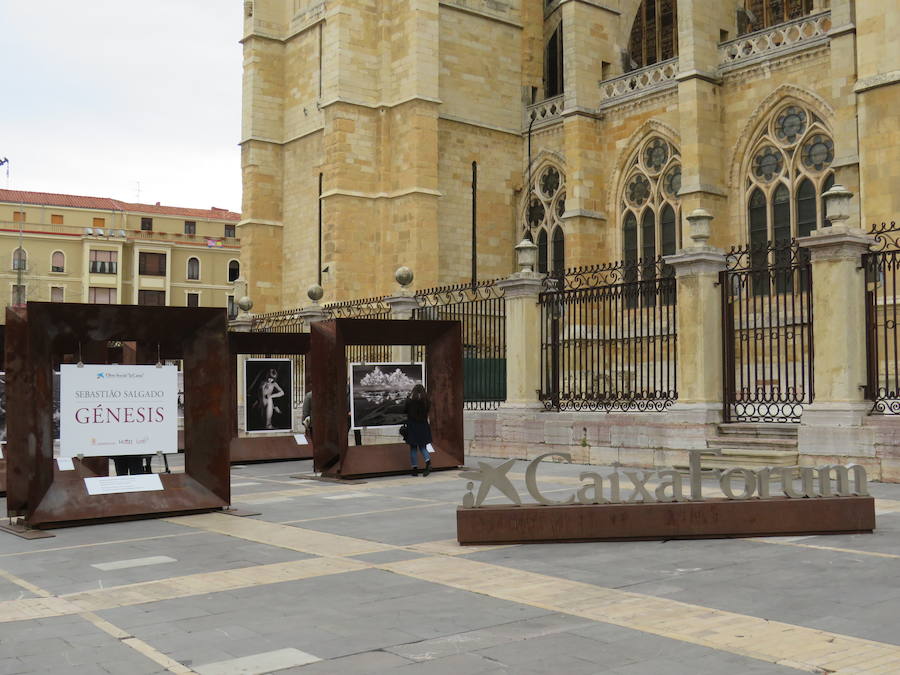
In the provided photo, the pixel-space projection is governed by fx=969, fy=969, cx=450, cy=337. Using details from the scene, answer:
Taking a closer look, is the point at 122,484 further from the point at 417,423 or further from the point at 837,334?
the point at 837,334

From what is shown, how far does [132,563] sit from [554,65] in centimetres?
2947

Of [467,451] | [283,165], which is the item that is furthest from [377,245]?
[467,451]

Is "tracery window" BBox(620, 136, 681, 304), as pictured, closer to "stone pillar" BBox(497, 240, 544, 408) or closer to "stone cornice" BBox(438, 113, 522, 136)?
"stone cornice" BBox(438, 113, 522, 136)

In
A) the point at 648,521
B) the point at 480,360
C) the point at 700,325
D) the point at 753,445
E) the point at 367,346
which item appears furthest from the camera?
the point at 367,346

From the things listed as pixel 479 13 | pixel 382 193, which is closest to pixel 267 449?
pixel 382 193

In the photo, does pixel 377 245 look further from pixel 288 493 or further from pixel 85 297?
pixel 85 297

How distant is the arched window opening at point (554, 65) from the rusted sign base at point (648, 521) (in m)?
27.3

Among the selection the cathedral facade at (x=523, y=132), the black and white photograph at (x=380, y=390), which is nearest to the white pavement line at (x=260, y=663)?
the black and white photograph at (x=380, y=390)

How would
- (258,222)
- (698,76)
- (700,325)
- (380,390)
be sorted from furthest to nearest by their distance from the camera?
1. (258,222)
2. (698,76)
3. (380,390)
4. (700,325)

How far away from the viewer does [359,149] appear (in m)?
30.7

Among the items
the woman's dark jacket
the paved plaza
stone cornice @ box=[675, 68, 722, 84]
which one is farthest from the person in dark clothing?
stone cornice @ box=[675, 68, 722, 84]

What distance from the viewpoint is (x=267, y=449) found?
1862 cm

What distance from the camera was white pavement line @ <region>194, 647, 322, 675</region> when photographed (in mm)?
4645

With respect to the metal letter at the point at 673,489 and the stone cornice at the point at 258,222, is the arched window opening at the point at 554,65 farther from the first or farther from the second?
the metal letter at the point at 673,489
